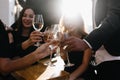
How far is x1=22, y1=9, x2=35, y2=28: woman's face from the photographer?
303cm

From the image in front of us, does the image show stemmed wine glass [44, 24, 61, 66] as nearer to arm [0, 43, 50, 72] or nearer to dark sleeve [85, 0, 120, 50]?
arm [0, 43, 50, 72]

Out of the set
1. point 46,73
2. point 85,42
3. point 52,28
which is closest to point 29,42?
point 52,28

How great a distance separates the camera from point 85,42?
1305mm

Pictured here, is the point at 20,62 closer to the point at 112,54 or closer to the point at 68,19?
the point at 112,54

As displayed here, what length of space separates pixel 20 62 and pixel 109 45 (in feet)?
1.88

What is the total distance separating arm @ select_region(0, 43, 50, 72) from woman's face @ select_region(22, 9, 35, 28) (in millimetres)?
1419

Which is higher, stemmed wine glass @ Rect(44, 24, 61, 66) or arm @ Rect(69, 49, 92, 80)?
stemmed wine glass @ Rect(44, 24, 61, 66)

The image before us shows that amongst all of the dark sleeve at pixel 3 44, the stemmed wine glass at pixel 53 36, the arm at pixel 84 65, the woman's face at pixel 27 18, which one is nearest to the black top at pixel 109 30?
the stemmed wine glass at pixel 53 36

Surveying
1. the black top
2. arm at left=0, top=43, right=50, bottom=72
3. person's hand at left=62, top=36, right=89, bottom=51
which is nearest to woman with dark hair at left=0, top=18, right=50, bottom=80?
arm at left=0, top=43, right=50, bottom=72

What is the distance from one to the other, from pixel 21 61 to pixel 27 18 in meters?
1.53

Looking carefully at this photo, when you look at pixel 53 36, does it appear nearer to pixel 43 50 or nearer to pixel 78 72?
pixel 43 50

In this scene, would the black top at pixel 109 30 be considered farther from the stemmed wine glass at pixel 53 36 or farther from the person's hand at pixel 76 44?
the stemmed wine glass at pixel 53 36

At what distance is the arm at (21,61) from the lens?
1515 mm

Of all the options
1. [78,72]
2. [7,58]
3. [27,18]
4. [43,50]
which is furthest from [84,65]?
[27,18]
